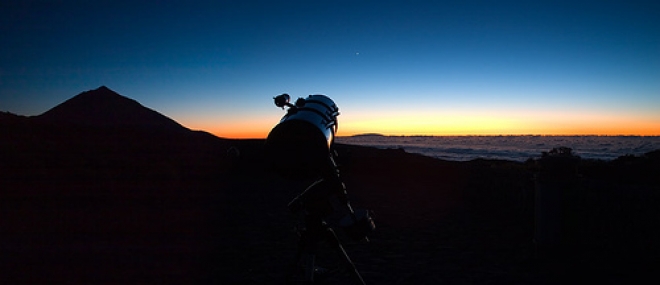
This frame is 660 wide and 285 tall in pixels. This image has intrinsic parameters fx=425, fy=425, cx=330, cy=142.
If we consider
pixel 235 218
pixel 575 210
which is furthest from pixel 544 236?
pixel 235 218

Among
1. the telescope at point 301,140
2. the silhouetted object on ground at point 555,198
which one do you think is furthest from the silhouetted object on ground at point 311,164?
the silhouetted object on ground at point 555,198

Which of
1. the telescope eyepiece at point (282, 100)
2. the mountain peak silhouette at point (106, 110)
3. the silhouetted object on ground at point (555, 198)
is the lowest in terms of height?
the silhouetted object on ground at point (555, 198)

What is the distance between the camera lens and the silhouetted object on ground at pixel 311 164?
3.05 meters

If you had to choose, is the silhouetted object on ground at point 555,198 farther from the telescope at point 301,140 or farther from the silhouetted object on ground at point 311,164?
the telescope at point 301,140

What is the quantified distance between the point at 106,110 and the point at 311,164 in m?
37.2

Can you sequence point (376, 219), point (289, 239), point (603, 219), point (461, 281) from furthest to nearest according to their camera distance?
point (376, 219) < point (289, 239) < point (603, 219) < point (461, 281)

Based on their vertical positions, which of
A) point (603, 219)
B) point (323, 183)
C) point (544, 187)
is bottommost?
point (603, 219)

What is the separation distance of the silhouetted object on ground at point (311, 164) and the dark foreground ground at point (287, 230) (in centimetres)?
33

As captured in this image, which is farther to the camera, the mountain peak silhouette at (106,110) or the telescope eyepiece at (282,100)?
the mountain peak silhouette at (106,110)

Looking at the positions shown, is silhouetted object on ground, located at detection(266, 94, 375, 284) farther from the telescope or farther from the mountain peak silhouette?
the mountain peak silhouette

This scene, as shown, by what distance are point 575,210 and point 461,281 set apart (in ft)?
6.13

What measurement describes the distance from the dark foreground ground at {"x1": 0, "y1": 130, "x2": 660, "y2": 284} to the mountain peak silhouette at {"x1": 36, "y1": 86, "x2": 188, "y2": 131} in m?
20.4

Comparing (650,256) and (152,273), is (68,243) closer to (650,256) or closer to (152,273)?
(152,273)

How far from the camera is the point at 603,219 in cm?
614
